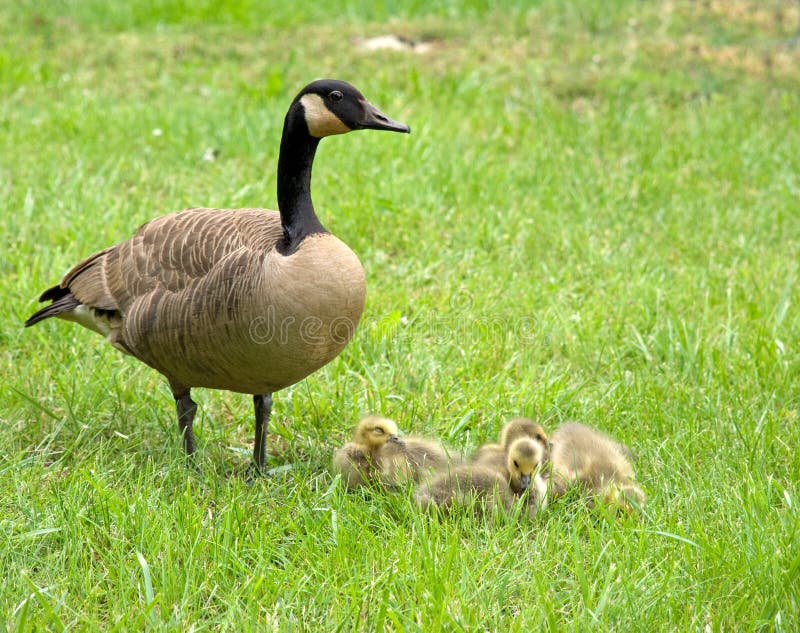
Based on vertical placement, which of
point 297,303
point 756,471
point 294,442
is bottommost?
point 294,442

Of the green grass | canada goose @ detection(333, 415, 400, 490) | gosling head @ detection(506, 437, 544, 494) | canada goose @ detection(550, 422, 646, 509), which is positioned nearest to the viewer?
the green grass

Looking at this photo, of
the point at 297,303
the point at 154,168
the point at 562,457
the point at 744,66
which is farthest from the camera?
the point at 744,66

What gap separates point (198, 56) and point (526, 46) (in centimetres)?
332

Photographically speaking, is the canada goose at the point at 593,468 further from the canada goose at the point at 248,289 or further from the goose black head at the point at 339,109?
the goose black head at the point at 339,109

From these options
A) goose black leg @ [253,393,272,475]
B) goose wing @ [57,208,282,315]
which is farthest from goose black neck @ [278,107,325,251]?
goose black leg @ [253,393,272,475]

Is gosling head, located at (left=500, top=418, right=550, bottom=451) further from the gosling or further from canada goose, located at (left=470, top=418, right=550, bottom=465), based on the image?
the gosling

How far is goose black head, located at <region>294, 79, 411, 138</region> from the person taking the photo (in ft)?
13.0

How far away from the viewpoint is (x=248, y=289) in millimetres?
3854

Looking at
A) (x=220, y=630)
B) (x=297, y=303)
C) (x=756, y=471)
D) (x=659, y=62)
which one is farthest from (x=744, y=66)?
(x=220, y=630)

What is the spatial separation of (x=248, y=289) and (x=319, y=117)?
2.55 ft

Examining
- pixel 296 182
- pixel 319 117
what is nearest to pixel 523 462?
pixel 296 182

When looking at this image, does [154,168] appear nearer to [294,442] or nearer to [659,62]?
[294,442]

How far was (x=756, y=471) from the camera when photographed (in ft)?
12.8

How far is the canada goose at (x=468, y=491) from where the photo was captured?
3781 millimetres
